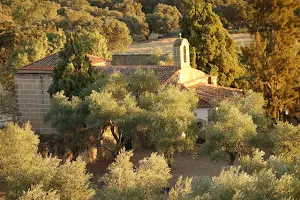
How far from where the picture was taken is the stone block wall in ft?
90.1

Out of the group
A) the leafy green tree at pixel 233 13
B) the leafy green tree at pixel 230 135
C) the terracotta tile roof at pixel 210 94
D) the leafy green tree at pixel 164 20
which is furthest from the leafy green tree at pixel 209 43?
the leafy green tree at pixel 164 20

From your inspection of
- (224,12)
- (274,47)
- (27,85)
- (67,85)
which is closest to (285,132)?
(274,47)

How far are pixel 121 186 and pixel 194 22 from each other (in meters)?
21.1

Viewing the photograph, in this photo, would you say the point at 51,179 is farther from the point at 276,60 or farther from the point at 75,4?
the point at 75,4

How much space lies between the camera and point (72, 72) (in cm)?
2362

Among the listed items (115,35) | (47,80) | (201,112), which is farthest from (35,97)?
(115,35)

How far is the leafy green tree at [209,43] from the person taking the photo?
31.8 meters

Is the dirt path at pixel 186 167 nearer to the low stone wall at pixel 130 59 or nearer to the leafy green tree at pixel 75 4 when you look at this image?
the low stone wall at pixel 130 59

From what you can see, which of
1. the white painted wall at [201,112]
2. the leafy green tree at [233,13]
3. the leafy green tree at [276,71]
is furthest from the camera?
the leafy green tree at [233,13]

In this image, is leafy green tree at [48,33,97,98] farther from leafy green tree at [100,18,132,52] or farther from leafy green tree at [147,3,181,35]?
leafy green tree at [147,3,181,35]

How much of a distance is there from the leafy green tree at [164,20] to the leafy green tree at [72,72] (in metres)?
47.9

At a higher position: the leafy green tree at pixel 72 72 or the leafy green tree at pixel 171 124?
the leafy green tree at pixel 72 72

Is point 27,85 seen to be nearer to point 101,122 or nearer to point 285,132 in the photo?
point 101,122

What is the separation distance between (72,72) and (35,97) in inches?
196
